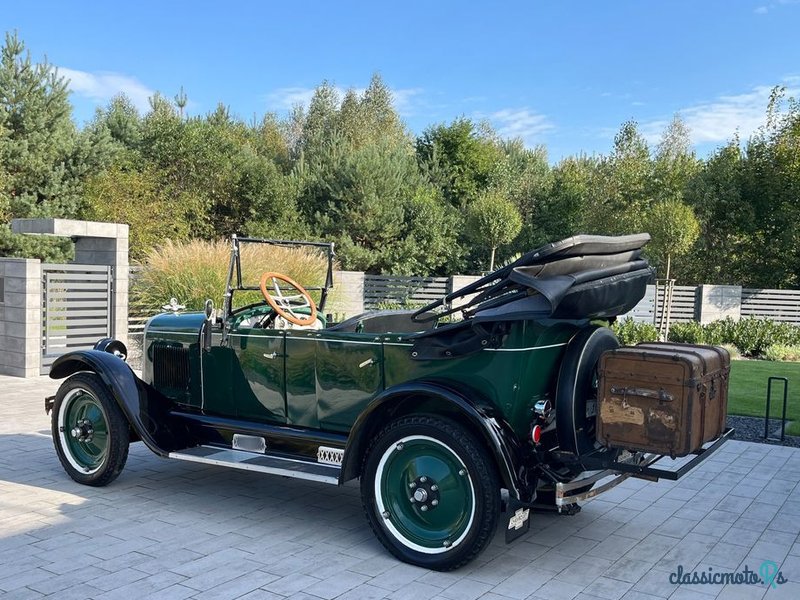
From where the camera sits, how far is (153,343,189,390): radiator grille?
5398 millimetres

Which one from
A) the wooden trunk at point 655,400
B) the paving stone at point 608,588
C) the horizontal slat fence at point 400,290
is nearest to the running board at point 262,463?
the paving stone at point 608,588

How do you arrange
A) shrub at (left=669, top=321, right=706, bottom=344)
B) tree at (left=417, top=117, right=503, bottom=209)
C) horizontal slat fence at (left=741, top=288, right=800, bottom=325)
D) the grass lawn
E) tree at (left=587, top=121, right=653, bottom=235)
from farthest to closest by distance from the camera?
1. tree at (left=417, top=117, right=503, bottom=209)
2. tree at (left=587, top=121, right=653, bottom=235)
3. horizontal slat fence at (left=741, top=288, right=800, bottom=325)
4. shrub at (left=669, top=321, right=706, bottom=344)
5. the grass lawn

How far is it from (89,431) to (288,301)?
1768 millimetres

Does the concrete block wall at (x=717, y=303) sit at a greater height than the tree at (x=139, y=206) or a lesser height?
lesser

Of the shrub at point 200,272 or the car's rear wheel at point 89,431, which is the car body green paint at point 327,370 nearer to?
the car's rear wheel at point 89,431

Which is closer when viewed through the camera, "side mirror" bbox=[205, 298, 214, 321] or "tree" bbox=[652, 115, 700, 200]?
"side mirror" bbox=[205, 298, 214, 321]

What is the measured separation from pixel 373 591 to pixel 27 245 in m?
21.3

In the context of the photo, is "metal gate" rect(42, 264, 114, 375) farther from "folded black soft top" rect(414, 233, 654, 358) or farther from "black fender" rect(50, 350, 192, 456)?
"folded black soft top" rect(414, 233, 654, 358)

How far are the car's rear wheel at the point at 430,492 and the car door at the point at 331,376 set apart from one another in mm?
428

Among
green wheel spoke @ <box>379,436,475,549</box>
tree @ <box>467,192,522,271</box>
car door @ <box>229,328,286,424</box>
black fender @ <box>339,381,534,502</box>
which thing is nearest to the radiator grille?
car door @ <box>229,328,286,424</box>

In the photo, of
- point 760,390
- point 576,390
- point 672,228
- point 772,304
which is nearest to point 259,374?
point 576,390

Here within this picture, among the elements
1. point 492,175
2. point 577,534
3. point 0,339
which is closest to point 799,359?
point 577,534

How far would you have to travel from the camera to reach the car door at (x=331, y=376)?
14.5 feet

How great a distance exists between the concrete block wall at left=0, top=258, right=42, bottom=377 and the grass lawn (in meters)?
9.48
